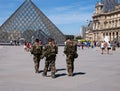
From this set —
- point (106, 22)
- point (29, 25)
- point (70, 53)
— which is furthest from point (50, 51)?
point (106, 22)

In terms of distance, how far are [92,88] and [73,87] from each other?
51cm

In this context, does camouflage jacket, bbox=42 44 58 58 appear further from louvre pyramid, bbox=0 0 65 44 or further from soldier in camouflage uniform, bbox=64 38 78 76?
louvre pyramid, bbox=0 0 65 44

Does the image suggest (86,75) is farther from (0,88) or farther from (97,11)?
(97,11)

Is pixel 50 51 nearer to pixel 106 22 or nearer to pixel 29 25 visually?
pixel 29 25

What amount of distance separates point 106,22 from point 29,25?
50613mm

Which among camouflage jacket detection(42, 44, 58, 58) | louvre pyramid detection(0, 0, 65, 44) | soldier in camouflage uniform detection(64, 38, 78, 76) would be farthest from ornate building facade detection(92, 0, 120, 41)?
camouflage jacket detection(42, 44, 58, 58)

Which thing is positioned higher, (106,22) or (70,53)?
(106,22)

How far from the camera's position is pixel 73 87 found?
Answer: 859 cm

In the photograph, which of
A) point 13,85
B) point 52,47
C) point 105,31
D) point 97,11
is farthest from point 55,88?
point 97,11

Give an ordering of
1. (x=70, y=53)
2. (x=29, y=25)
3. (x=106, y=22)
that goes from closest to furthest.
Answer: (x=70, y=53), (x=29, y=25), (x=106, y=22)

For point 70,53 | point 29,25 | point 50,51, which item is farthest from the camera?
point 29,25

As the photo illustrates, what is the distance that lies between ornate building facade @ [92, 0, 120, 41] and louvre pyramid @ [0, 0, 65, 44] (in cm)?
4133

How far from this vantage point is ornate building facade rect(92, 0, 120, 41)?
4038 inches

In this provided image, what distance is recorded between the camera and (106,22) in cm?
10888
